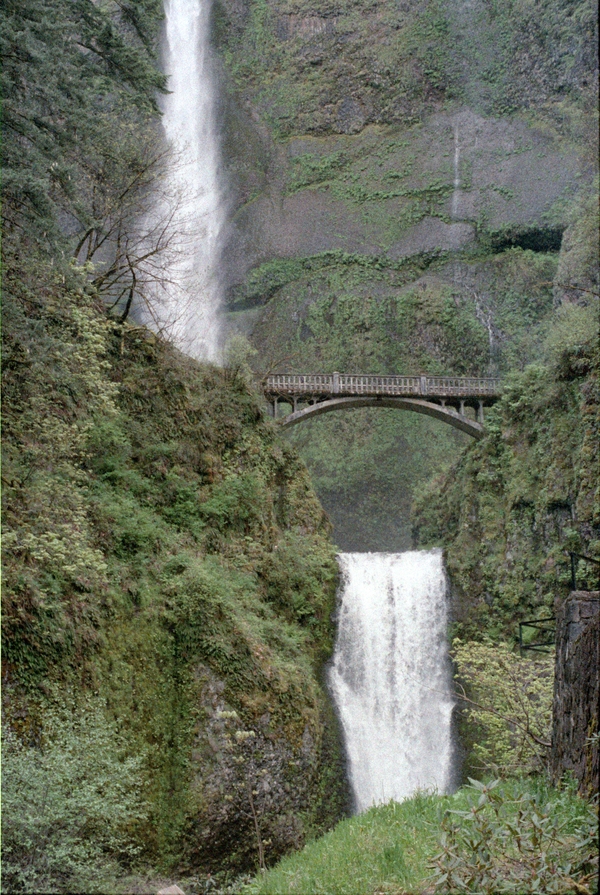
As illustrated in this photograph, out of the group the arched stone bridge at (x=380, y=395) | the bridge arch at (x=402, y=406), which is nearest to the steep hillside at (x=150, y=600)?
the arched stone bridge at (x=380, y=395)

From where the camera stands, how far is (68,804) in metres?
8.01

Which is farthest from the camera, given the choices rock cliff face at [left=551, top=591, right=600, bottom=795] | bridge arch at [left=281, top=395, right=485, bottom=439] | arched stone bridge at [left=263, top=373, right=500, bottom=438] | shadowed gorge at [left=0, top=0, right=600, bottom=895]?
bridge arch at [left=281, top=395, right=485, bottom=439]

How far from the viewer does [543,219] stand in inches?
1436

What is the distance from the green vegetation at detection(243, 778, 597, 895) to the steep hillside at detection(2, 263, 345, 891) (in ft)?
8.01

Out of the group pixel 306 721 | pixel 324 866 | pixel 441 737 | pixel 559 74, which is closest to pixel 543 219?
pixel 559 74

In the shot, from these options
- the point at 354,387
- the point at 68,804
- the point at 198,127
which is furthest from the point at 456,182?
the point at 68,804

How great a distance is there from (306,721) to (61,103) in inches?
427

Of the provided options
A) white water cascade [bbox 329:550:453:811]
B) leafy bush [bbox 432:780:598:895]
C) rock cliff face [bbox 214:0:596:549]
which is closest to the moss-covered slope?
white water cascade [bbox 329:550:453:811]

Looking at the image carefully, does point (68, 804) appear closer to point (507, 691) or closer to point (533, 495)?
point (507, 691)

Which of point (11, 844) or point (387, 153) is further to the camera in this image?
point (387, 153)

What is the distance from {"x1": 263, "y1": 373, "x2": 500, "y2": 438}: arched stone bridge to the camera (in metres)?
26.4

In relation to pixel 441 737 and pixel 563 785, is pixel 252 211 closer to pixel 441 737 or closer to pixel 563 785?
pixel 441 737

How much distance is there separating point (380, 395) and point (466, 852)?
73.0 feet

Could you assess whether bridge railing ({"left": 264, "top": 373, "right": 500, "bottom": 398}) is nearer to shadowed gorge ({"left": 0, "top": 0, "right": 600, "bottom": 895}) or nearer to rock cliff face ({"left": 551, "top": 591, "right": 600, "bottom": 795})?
shadowed gorge ({"left": 0, "top": 0, "right": 600, "bottom": 895})
